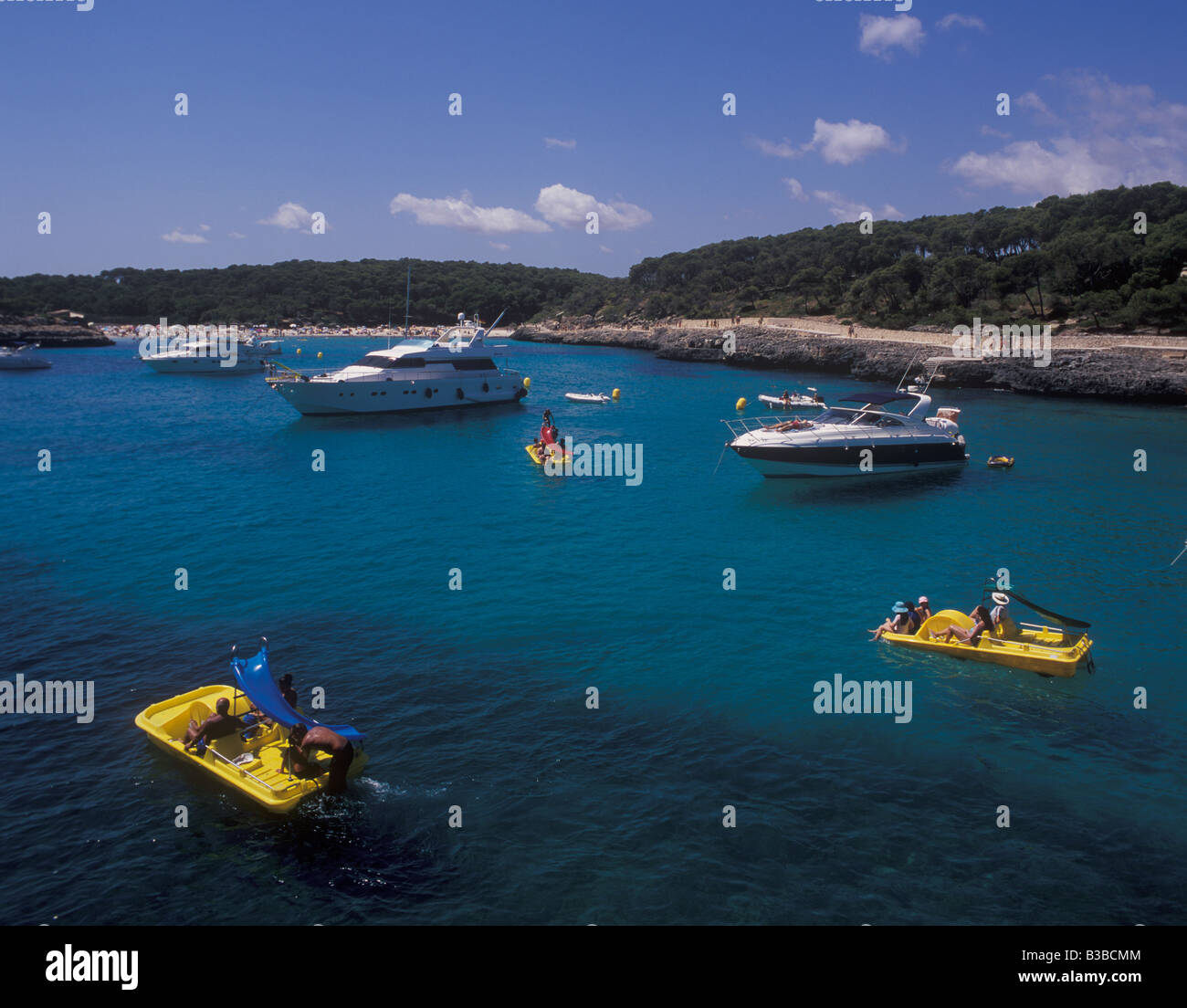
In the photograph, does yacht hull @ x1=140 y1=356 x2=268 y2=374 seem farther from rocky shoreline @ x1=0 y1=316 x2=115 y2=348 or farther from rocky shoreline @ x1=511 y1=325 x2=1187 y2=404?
rocky shoreline @ x1=511 y1=325 x2=1187 y2=404

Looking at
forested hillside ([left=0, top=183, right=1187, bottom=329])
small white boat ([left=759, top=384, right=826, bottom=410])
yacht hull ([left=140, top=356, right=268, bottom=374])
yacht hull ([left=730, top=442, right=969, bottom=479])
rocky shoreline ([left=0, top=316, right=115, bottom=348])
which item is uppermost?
forested hillside ([left=0, top=183, right=1187, bottom=329])

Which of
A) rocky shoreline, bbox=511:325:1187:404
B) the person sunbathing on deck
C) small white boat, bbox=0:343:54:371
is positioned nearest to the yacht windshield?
rocky shoreline, bbox=511:325:1187:404

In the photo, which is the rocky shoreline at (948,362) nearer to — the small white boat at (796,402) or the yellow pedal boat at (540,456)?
the small white boat at (796,402)

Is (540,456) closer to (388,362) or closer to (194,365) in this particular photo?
(388,362)

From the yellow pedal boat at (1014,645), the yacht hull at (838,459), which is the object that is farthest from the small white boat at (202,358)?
the yellow pedal boat at (1014,645)

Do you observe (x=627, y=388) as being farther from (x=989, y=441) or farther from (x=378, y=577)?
(x=378, y=577)

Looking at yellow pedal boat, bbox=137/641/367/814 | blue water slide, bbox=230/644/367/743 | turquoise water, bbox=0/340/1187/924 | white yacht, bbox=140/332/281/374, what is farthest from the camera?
white yacht, bbox=140/332/281/374
